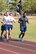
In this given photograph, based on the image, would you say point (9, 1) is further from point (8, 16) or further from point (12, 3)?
point (8, 16)

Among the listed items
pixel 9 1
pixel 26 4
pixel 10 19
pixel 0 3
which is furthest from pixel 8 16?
pixel 9 1

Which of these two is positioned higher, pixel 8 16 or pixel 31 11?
pixel 8 16

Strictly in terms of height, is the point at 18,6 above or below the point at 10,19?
below

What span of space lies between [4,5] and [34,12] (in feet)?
42.6

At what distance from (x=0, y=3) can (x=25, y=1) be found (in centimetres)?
1295

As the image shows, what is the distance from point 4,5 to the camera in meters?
74.6

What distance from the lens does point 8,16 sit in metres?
13.1

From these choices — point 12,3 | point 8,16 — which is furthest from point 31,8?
point 8,16

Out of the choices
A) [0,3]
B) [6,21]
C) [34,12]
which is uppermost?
[6,21]

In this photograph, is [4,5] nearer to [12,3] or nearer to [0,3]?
[0,3]

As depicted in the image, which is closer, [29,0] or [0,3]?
[0,3]

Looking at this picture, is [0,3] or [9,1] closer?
[0,3]

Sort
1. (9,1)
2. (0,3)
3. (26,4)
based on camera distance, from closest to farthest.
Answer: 1. (0,3)
2. (26,4)
3. (9,1)

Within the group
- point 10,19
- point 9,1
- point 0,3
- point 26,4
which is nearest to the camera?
point 10,19
